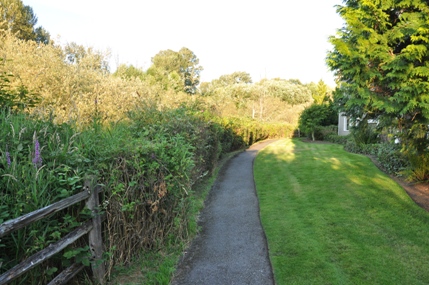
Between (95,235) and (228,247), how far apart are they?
2607 millimetres

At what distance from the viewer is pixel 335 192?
8570mm

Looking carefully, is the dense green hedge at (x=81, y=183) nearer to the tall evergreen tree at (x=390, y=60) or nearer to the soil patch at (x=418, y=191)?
the tall evergreen tree at (x=390, y=60)

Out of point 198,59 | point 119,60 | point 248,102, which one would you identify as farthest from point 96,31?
point 198,59

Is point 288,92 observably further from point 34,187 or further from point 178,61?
point 34,187

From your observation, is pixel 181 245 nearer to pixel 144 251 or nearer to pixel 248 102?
pixel 144 251

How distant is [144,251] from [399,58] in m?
6.25

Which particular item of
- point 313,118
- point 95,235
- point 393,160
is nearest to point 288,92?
point 313,118

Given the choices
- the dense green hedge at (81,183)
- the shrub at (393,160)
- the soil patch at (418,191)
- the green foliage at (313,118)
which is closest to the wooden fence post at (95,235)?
the dense green hedge at (81,183)

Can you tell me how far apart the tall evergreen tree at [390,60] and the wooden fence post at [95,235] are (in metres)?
6.17

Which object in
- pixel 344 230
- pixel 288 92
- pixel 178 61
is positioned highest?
pixel 178 61

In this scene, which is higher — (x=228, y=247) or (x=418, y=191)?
(x=418, y=191)

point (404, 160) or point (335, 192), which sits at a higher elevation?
point (404, 160)

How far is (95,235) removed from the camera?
361cm

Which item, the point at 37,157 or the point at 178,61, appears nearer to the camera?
the point at 37,157
